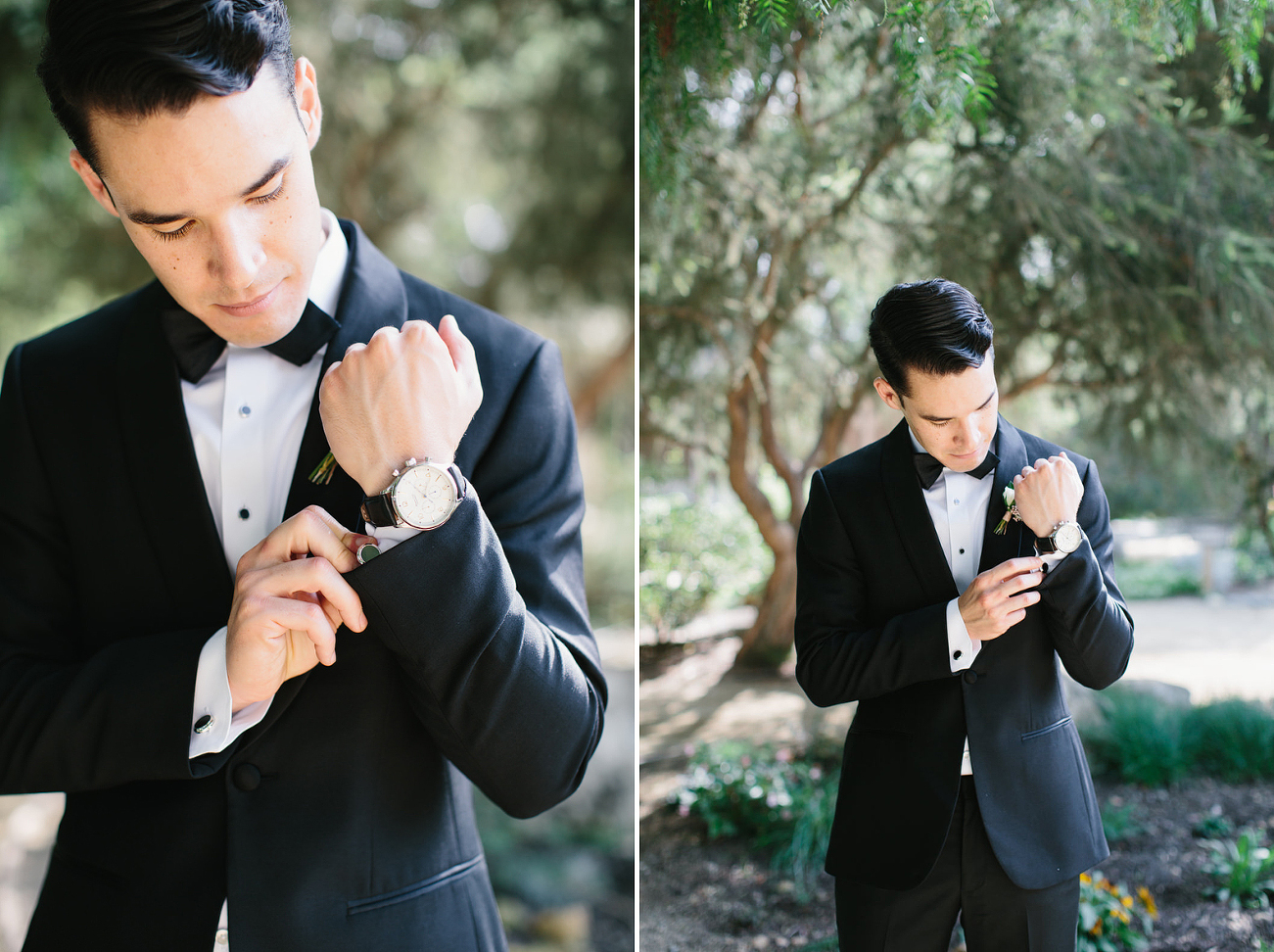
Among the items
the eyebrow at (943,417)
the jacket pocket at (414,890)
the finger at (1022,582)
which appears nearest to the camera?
the jacket pocket at (414,890)

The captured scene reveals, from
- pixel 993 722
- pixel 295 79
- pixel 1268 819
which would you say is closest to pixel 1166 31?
pixel 993 722

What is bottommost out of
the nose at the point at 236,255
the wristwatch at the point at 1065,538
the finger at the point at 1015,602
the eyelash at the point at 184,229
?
the finger at the point at 1015,602

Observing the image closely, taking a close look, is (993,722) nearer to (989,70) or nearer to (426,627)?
(426,627)

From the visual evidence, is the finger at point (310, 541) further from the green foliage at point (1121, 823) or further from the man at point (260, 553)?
the green foliage at point (1121, 823)

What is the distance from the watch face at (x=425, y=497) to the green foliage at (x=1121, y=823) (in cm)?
269

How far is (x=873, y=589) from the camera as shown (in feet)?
5.77

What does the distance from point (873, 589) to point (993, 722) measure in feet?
1.05

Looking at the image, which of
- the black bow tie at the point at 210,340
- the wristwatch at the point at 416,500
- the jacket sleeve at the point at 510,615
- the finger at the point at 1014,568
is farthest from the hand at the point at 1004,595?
the black bow tie at the point at 210,340

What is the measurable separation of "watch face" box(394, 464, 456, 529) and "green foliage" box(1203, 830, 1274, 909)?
224cm

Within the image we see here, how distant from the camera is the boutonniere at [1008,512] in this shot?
160cm

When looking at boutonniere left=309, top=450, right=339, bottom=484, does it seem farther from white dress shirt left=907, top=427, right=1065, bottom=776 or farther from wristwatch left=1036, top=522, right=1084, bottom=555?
wristwatch left=1036, top=522, right=1084, bottom=555

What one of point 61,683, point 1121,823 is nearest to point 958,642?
point 61,683

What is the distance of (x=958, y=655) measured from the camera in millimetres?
1599

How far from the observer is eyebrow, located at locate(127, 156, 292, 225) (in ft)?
3.83
